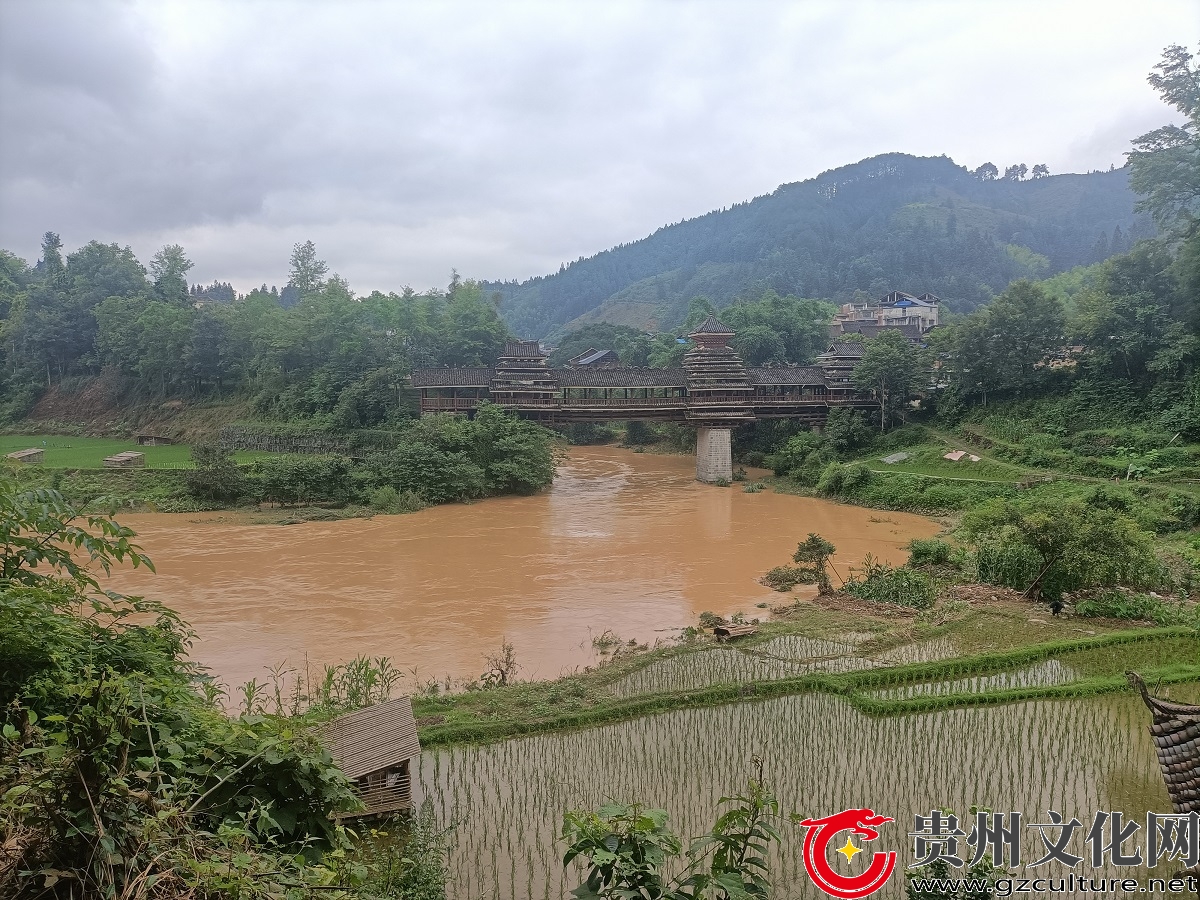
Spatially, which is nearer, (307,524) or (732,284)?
(307,524)

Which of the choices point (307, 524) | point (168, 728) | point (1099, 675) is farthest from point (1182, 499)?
point (307, 524)

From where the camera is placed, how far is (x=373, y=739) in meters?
6.23

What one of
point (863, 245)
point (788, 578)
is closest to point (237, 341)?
point (788, 578)

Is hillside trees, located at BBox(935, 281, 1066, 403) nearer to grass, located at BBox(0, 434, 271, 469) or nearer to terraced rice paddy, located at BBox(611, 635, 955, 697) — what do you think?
terraced rice paddy, located at BBox(611, 635, 955, 697)

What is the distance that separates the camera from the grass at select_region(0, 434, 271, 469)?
26.0 meters

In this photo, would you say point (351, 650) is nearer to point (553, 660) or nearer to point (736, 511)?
point (553, 660)

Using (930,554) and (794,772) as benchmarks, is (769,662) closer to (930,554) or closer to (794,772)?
(794,772)

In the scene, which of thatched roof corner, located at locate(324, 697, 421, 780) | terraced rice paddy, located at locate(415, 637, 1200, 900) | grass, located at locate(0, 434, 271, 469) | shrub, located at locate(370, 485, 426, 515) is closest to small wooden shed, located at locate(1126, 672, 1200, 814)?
terraced rice paddy, located at locate(415, 637, 1200, 900)

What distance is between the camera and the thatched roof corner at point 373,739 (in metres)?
5.89

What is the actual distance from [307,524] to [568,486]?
10.2 meters

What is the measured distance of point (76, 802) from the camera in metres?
2.46

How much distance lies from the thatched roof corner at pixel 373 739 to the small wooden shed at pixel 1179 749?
5.58m

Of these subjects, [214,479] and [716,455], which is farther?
[716,455]

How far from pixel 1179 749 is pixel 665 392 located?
25120mm
